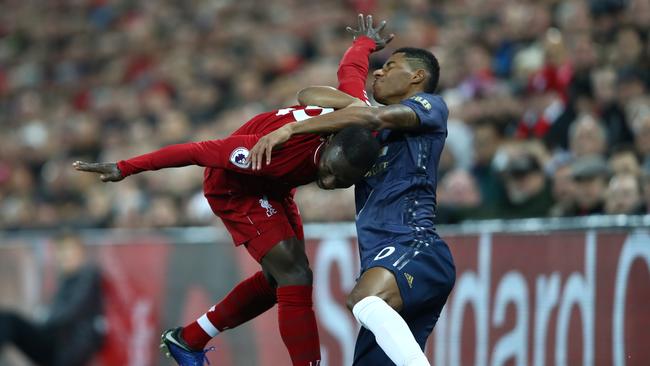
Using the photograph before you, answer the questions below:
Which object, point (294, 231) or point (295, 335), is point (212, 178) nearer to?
point (294, 231)

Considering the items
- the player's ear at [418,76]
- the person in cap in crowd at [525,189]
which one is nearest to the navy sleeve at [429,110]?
the player's ear at [418,76]

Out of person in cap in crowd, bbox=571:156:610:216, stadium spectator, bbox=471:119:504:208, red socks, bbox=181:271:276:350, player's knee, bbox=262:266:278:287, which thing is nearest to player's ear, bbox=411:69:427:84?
player's knee, bbox=262:266:278:287

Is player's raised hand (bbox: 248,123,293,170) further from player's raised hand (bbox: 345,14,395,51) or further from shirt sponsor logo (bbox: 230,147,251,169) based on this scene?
player's raised hand (bbox: 345,14,395,51)

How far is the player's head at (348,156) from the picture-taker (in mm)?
5969

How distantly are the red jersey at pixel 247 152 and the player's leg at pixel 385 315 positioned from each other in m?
0.76

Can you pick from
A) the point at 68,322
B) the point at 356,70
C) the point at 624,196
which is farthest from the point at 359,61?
the point at 68,322

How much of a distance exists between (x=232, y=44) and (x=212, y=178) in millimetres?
8575

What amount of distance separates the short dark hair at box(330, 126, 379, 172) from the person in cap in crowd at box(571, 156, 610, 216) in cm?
241

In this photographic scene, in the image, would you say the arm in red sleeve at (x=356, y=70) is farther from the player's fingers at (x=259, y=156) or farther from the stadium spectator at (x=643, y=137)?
the stadium spectator at (x=643, y=137)

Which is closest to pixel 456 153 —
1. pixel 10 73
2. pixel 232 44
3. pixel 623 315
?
pixel 623 315

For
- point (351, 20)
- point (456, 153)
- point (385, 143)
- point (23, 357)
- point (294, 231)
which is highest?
point (351, 20)

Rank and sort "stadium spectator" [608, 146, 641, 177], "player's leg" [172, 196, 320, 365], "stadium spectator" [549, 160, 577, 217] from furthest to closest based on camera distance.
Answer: "stadium spectator" [549, 160, 577, 217] < "stadium spectator" [608, 146, 641, 177] < "player's leg" [172, 196, 320, 365]

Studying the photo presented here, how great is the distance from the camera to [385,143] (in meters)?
6.32

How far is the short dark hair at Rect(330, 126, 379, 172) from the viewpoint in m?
5.96
